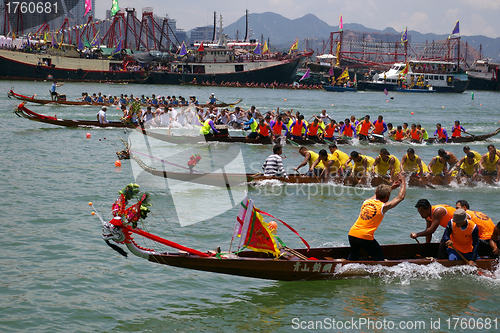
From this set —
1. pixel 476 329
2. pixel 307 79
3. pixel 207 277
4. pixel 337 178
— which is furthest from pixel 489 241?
pixel 307 79

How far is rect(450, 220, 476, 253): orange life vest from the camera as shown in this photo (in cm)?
916

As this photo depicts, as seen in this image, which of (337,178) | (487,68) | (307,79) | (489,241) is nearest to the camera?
(489,241)

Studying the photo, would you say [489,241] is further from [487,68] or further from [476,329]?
[487,68]

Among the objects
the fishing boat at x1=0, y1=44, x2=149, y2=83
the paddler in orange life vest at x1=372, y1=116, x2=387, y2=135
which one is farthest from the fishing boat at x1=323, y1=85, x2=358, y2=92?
the paddler in orange life vest at x1=372, y1=116, x2=387, y2=135

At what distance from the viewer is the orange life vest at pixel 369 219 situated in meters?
8.73

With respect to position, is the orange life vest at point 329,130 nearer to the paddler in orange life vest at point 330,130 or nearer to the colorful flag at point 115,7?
the paddler in orange life vest at point 330,130

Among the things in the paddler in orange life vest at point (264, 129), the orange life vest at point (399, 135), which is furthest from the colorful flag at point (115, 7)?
the orange life vest at point (399, 135)

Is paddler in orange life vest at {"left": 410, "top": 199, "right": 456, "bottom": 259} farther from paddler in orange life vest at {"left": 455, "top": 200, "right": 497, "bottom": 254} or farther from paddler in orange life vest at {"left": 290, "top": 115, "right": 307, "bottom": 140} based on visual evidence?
paddler in orange life vest at {"left": 290, "top": 115, "right": 307, "bottom": 140}

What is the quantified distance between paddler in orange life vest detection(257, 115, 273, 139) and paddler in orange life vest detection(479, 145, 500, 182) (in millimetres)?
11724

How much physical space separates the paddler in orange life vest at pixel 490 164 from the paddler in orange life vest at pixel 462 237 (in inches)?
317

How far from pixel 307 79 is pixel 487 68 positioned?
49343 millimetres

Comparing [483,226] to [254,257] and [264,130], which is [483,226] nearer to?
[254,257]

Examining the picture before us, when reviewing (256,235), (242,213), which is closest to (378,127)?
(256,235)

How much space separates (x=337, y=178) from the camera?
16484 mm
